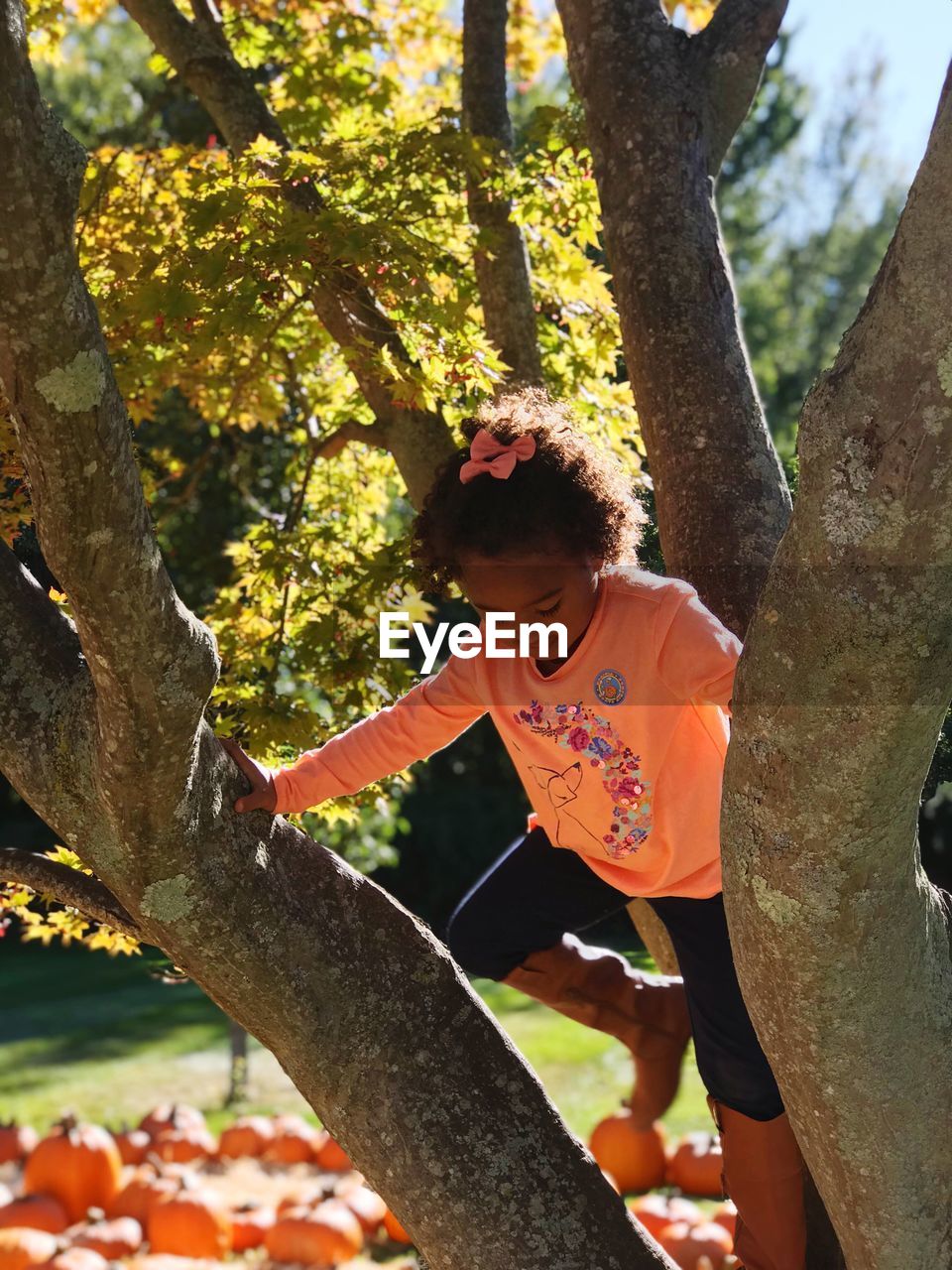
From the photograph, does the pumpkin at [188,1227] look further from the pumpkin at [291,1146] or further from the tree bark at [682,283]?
the tree bark at [682,283]

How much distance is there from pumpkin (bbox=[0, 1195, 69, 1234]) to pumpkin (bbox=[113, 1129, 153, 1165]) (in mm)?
365

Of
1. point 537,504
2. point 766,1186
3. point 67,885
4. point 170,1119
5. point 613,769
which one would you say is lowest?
point 170,1119

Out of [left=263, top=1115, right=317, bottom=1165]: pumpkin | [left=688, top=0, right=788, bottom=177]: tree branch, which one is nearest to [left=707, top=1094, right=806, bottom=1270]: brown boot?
[left=688, top=0, right=788, bottom=177]: tree branch

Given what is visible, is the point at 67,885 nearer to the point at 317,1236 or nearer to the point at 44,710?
the point at 44,710

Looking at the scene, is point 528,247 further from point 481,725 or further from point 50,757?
point 481,725

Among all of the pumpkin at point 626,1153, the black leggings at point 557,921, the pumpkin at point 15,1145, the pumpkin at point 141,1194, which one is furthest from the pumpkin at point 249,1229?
the black leggings at point 557,921

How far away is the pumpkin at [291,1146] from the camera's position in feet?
13.7

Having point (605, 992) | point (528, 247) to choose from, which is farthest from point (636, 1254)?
point (528, 247)

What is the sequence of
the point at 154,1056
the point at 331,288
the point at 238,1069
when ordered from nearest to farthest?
the point at 331,288, the point at 238,1069, the point at 154,1056

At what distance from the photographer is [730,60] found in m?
2.46

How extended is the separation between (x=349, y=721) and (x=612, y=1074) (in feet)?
7.91

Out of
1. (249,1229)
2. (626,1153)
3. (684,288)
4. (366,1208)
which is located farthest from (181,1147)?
(684,288)

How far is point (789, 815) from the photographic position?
1.34m

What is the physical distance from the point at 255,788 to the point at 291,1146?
2.75m
